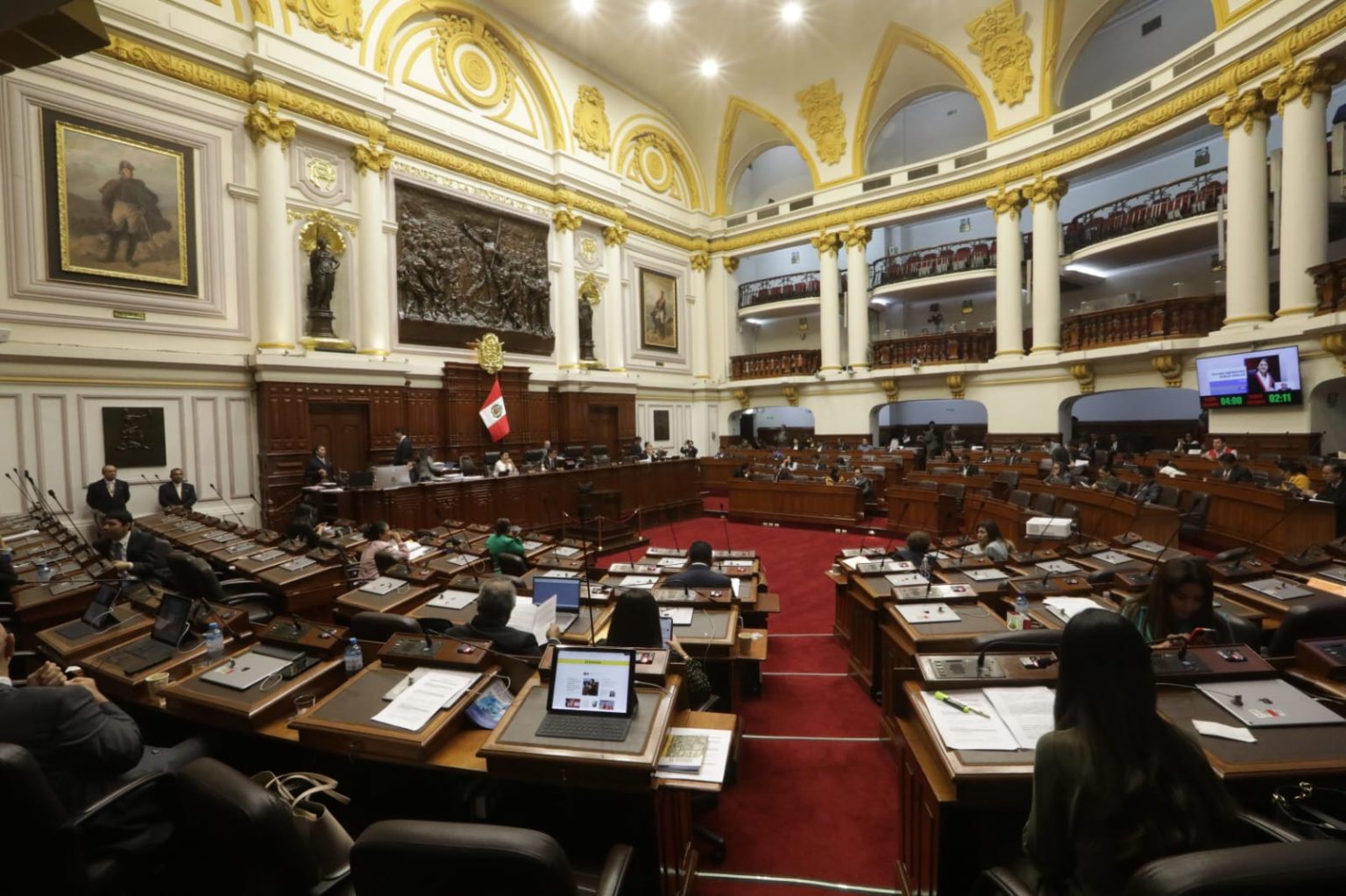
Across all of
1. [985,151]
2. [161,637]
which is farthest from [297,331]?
[985,151]

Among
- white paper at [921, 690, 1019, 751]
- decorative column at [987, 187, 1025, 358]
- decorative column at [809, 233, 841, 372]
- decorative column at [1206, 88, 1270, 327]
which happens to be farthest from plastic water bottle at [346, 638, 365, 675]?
decorative column at [809, 233, 841, 372]

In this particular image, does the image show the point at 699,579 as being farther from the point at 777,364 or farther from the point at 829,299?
the point at 777,364

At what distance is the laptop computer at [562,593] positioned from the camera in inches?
141

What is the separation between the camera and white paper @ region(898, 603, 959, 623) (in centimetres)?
316

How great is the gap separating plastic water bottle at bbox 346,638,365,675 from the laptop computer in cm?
108

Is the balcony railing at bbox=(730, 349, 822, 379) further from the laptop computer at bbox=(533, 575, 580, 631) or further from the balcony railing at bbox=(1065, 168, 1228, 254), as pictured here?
the laptop computer at bbox=(533, 575, 580, 631)

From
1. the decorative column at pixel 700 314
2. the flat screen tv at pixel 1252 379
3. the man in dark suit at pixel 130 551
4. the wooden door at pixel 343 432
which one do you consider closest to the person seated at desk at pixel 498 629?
the man in dark suit at pixel 130 551

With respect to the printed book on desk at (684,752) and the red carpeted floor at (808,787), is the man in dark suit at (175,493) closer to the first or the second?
the red carpeted floor at (808,787)

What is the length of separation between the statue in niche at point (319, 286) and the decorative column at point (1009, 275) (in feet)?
46.2

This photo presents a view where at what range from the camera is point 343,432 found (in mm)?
10219

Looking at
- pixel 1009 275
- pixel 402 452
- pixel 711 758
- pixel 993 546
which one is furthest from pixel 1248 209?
pixel 402 452

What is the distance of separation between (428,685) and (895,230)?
69.4 ft

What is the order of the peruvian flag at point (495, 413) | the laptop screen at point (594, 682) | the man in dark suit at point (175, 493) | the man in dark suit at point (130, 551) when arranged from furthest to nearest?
the peruvian flag at point (495, 413), the man in dark suit at point (175, 493), the man in dark suit at point (130, 551), the laptop screen at point (594, 682)

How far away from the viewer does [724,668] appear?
340cm
